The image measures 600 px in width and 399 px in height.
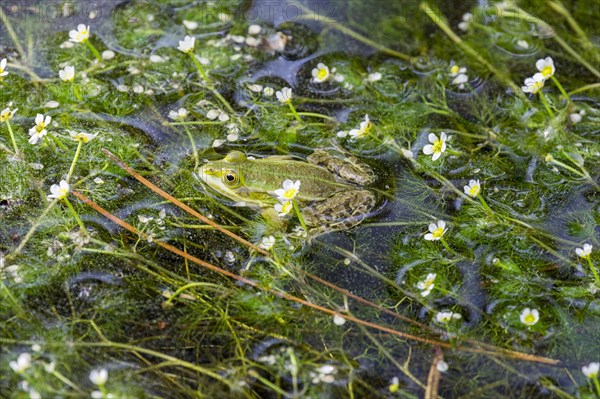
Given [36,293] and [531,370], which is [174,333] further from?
[531,370]

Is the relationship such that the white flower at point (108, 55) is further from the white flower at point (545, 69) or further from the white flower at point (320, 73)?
the white flower at point (545, 69)

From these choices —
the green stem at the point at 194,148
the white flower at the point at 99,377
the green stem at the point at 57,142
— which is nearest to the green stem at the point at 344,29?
the green stem at the point at 194,148

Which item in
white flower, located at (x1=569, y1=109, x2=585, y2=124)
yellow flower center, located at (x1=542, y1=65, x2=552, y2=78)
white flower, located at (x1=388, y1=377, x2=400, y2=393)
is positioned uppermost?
yellow flower center, located at (x1=542, y1=65, x2=552, y2=78)

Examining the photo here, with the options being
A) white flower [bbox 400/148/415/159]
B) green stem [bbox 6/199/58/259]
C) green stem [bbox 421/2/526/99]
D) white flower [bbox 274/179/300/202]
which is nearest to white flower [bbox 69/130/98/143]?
green stem [bbox 6/199/58/259]

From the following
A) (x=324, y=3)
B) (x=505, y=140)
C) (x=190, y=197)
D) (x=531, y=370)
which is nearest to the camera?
(x=531, y=370)

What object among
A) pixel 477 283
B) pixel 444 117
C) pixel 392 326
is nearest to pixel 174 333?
pixel 392 326

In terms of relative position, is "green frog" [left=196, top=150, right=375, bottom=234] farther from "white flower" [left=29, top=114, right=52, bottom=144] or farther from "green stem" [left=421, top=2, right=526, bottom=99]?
"green stem" [left=421, top=2, right=526, bottom=99]
